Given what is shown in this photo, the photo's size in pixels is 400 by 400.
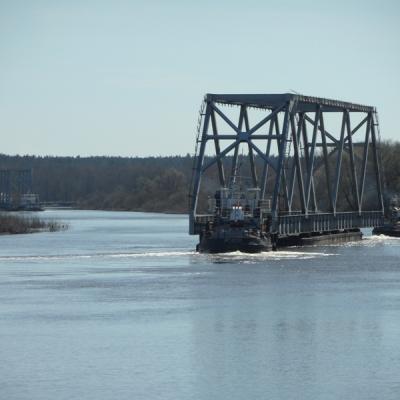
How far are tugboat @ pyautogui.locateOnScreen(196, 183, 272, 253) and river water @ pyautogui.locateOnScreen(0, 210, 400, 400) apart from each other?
5.33 metres

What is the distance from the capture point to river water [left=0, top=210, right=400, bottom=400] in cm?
3662

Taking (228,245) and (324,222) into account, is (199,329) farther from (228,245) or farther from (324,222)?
(324,222)

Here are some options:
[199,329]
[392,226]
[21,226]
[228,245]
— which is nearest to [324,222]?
[392,226]

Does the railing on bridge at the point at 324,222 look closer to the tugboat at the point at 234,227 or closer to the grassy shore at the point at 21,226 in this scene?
the tugboat at the point at 234,227

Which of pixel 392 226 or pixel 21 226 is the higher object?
pixel 21 226

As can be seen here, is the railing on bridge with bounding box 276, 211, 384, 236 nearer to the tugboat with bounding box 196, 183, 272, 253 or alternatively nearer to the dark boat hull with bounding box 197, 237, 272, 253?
the tugboat with bounding box 196, 183, 272, 253

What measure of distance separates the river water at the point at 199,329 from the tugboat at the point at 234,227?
533 cm

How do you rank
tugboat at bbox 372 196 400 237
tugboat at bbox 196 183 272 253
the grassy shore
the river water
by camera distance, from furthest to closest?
the grassy shore
tugboat at bbox 372 196 400 237
tugboat at bbox 196 183 272 253
the river water

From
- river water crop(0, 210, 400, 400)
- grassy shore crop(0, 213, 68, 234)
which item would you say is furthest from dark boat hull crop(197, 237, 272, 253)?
grassy shore crop(0, 213, 68, 234)

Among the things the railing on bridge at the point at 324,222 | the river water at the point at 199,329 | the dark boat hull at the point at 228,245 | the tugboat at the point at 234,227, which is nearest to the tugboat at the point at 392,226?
the railing on bridge at the point at 324,222

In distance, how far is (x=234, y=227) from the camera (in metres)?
86.4

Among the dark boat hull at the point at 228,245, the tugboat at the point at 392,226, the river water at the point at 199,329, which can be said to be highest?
the tugboat at the point at 392,226

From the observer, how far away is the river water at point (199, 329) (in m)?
36.6

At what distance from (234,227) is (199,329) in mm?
39898
